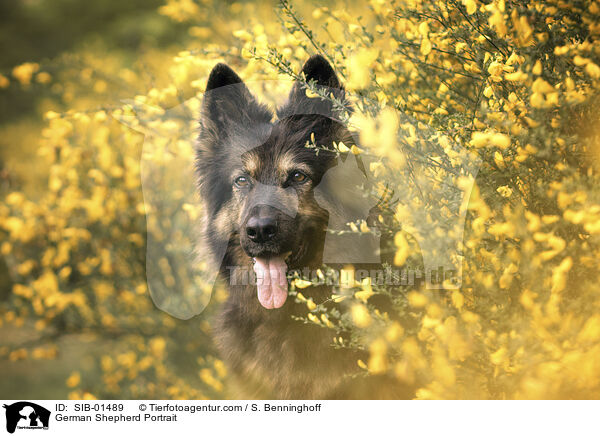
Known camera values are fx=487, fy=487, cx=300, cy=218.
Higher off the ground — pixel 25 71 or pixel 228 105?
pixel 25 71

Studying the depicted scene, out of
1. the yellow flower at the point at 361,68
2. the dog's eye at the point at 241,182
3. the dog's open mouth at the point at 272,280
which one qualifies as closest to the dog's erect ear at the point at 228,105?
the dog's eye at the point at 241,182

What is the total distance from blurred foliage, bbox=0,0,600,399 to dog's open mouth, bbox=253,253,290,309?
253 mm

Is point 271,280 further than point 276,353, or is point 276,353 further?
Result: point 276,353

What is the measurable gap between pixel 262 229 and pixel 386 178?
596 mm

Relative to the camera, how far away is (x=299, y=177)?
2.41 metres

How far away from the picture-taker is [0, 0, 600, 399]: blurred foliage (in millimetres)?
1744

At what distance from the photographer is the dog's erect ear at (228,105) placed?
2.39 meters

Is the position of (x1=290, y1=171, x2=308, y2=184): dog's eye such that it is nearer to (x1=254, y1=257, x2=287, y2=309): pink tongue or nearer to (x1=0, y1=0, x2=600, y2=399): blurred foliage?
(x1=0, y1=0, x2=600, y2=399): blurred foliage
